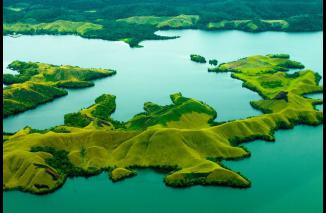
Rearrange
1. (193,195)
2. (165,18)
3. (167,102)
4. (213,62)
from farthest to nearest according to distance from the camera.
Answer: (165,18), (213,62), (167,102), (193,195)

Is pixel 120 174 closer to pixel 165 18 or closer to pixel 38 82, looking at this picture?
pixel 38 82

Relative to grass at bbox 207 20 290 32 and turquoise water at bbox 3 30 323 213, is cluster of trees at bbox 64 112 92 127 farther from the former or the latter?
grass at bbox 207 20 290 32

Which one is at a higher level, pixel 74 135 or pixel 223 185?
pixel 74 135

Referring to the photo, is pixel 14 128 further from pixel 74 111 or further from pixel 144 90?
pixel 144 90

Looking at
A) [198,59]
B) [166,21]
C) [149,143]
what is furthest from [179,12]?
[149,143]

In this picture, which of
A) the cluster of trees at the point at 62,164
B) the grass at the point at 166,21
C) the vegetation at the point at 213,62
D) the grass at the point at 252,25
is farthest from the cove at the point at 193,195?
the grass at the point at 166,21

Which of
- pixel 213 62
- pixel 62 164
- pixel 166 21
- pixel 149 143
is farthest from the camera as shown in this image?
pixel 166 21

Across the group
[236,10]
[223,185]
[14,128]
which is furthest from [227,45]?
[223,185]
